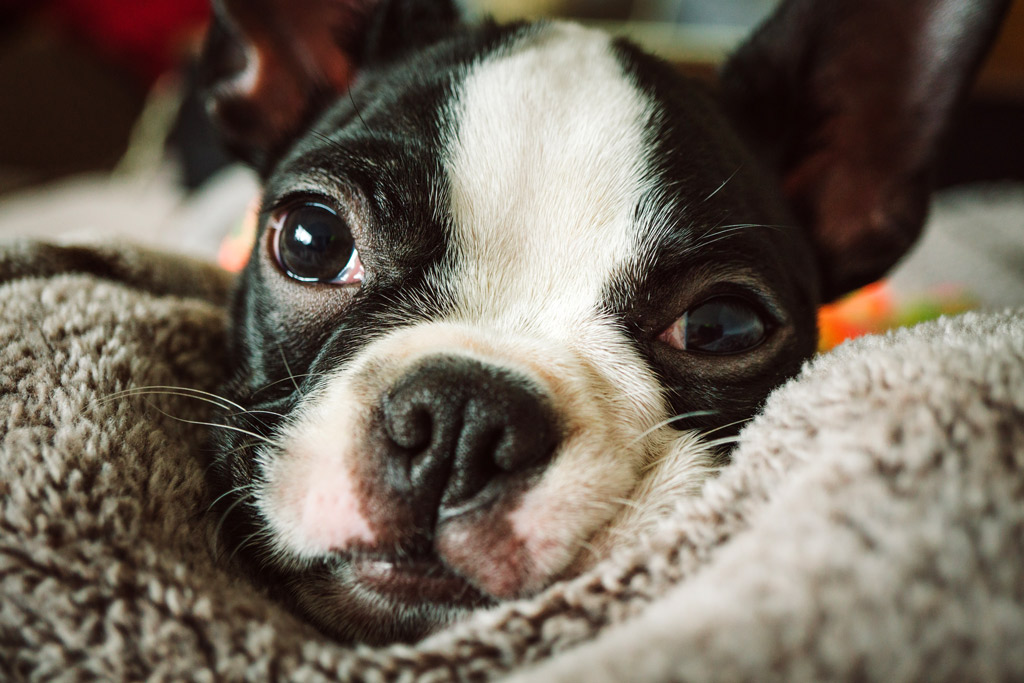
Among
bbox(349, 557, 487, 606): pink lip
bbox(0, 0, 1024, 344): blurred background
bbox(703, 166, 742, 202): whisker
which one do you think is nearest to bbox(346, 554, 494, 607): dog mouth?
bbox(349, 557, 487, 606): pink lip

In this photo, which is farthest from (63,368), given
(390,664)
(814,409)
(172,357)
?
(814,409)

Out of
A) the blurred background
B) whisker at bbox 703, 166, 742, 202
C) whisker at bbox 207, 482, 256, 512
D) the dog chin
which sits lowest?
the blurred background

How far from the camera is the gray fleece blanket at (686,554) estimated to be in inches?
15.6

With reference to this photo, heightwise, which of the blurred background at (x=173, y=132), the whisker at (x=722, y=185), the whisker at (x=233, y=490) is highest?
the whisker at (x=722, y=185)

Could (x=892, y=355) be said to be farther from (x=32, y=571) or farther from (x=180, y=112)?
(x=180, y=112)

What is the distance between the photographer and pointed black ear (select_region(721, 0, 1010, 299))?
3.69 feet

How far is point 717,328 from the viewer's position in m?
0.88

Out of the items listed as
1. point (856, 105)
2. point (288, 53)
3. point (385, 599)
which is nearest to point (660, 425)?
point (385, 599)

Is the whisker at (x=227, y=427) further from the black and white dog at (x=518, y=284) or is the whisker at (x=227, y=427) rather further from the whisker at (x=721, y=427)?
the whisker at (x=721, y=427)

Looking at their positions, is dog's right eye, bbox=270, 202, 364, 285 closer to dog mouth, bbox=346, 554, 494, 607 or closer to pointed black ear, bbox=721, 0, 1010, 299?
dog mouth, bbox=346, 554, 494, 607

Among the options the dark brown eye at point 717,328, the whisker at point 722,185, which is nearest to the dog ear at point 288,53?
the whisker at point 722,185

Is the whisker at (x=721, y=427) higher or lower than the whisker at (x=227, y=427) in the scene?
lower

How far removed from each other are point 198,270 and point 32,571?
793 mm

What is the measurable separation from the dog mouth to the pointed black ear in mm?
918
